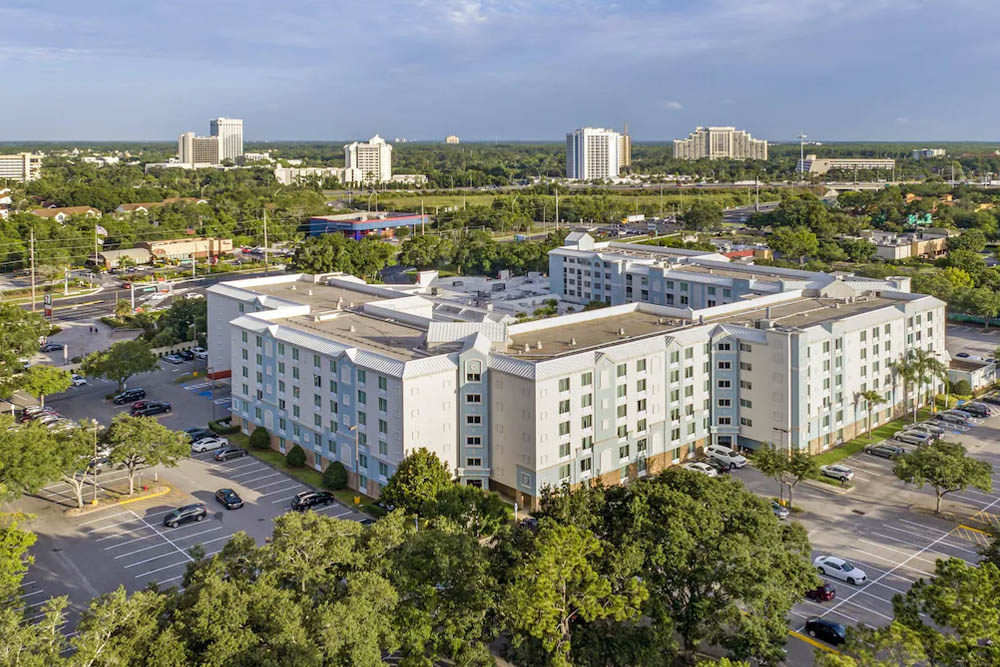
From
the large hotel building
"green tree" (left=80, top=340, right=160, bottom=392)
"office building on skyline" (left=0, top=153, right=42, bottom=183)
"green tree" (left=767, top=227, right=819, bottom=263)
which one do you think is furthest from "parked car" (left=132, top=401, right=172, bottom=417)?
"office building on skyline" (left=0, top=153, right=42, bottom=183)

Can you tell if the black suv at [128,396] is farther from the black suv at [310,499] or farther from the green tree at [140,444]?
the black suv at [310,499]

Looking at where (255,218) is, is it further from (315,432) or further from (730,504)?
(730,504)

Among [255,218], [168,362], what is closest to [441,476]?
[168,362]

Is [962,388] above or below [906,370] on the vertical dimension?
below

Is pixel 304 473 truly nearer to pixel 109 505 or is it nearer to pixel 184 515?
pixel 184 515

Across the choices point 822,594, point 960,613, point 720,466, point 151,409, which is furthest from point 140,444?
point 960,613

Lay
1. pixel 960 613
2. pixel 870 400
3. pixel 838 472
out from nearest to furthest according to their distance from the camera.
Answer: pixel 960 613
pixel 838 472
pixel 870 400
